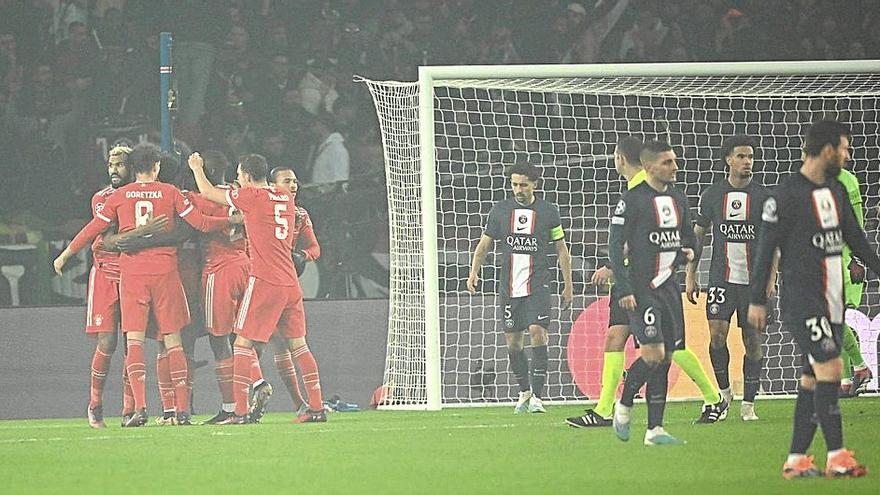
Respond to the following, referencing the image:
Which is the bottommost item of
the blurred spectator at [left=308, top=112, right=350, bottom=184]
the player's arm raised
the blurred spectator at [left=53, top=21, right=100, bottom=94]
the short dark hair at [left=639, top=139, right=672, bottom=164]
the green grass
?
the green grass

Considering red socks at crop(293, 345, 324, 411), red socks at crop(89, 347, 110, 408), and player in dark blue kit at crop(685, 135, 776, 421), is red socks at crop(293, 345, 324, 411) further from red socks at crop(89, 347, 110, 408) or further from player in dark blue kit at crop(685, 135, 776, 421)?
player in dark blue kit at crop(685, 135, 776, 421)

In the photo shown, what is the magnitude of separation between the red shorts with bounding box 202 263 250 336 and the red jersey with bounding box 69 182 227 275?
1.65 ft

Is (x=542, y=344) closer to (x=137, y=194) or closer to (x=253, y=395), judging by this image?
(x=253, y=395)

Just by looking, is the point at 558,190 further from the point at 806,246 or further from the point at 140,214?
the point at 806,246

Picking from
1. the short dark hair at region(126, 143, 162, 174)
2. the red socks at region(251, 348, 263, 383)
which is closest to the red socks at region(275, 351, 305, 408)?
the red socks at region(251, 348, 263, 383)

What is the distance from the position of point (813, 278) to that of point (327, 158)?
27.0 feet

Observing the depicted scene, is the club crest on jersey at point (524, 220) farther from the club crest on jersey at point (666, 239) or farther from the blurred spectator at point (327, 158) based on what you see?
the blurred spectator at point (327, 158)

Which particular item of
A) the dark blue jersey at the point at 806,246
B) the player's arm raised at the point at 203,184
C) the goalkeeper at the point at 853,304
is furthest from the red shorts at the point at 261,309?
the dark blue jersey at the point at 806,246

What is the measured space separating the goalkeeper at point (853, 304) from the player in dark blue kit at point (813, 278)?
3.07 m

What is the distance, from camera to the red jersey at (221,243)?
33.8ft

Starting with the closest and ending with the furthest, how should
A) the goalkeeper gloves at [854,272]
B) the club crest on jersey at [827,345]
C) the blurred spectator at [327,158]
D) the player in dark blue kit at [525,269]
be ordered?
the club crest on jersey at [827,345], the goalkeeper gloves at [854,272], the player in dark blue kit at [525,269], the blurred spectator at [327,158]

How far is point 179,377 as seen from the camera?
10008 millimetres

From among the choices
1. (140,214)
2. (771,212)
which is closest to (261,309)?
(140,214)

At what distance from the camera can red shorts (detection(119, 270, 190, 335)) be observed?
985 centimetres
